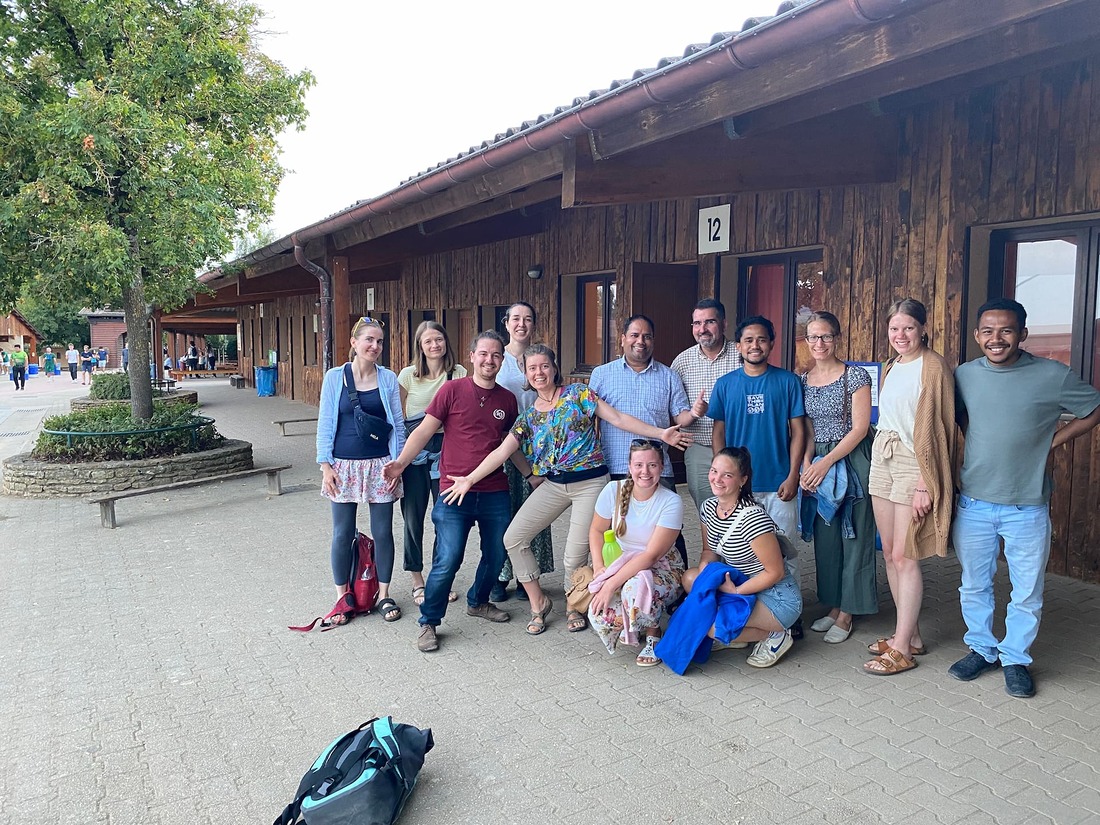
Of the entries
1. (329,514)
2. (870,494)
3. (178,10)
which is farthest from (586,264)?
(870,494)

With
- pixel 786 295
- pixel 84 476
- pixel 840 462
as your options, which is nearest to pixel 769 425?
pixel 840 462

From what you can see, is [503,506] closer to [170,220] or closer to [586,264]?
[586,264]

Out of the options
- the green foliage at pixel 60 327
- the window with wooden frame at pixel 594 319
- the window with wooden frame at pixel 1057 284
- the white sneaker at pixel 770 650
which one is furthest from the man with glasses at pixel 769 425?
the green foliage at pixel 60 327

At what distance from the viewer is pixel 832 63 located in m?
3.34

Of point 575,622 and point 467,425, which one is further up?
point 467,425

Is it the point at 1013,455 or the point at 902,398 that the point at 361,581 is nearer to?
the point at 902,398

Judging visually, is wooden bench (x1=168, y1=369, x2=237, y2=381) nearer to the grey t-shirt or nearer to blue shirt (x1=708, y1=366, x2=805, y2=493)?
blue shirt (x1=708, y1=366, x2=805, y2=493)

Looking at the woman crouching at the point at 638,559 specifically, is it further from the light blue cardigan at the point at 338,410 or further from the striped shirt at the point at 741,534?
the light blue cardigan at the point at 338,410

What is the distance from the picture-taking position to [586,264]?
32.1ft

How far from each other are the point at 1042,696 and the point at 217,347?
58990 mm

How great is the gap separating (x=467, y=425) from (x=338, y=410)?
2.61ft

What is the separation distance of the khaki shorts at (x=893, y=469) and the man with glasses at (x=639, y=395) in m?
0.99

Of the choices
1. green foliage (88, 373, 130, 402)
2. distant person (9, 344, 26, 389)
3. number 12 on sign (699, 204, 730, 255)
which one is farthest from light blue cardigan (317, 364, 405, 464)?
distant person (9, 344, 26, 389)

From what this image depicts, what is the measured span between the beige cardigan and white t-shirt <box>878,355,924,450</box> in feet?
0.13
